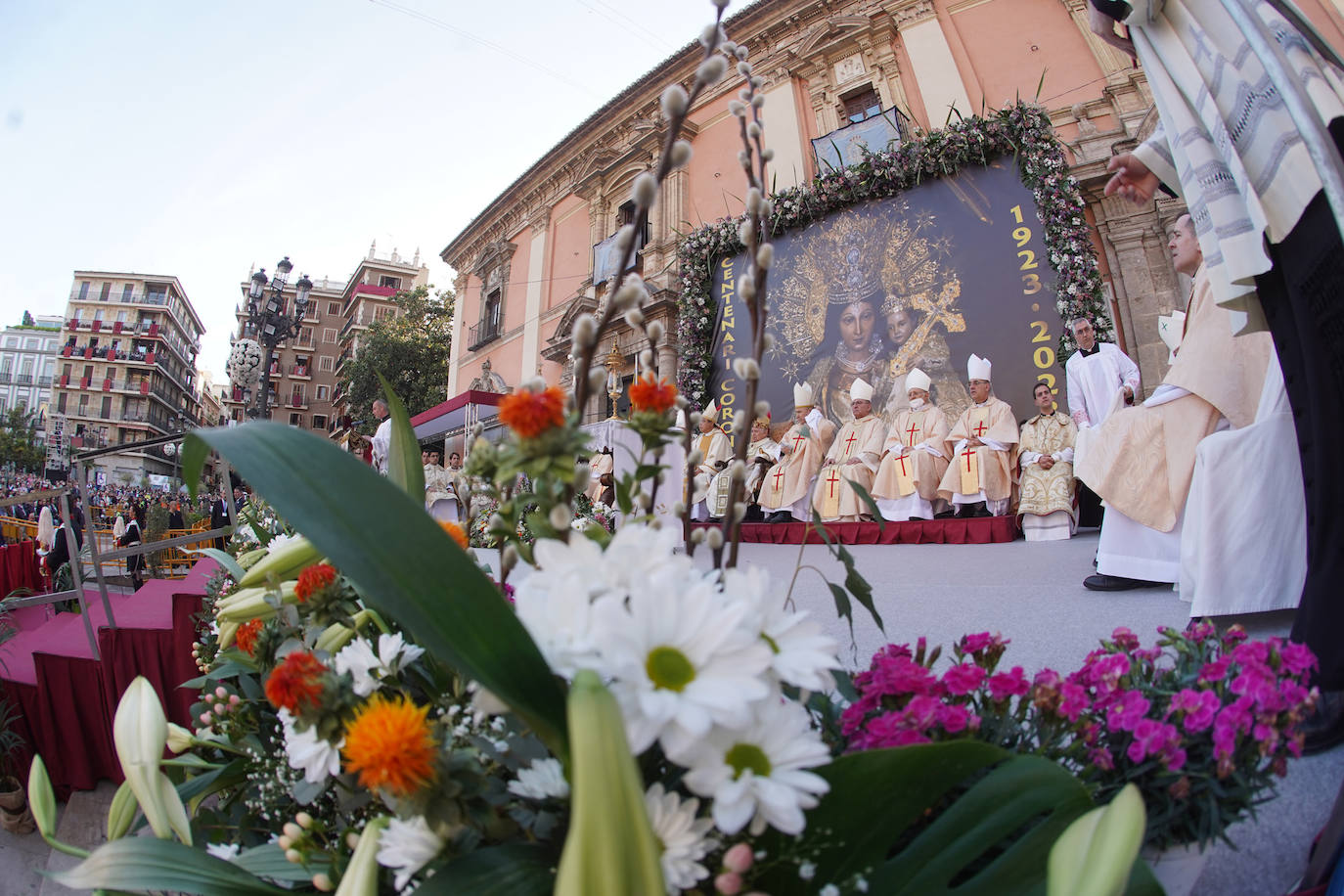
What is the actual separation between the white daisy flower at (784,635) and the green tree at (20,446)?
52.8 metres

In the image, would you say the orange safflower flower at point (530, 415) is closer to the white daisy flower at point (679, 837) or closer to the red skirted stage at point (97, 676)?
the white daisy flower at point (679, 837)

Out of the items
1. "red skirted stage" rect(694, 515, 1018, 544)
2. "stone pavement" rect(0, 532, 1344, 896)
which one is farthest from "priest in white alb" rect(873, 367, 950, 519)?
"stone pavement" rect(0, 532, 1344, 896)

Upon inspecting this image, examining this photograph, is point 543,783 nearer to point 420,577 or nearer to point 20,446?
point 420,577

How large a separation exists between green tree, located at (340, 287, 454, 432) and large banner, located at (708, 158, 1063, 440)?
16862 millimetres

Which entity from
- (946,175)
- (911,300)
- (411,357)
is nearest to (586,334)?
(911,300)

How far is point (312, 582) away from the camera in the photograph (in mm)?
715

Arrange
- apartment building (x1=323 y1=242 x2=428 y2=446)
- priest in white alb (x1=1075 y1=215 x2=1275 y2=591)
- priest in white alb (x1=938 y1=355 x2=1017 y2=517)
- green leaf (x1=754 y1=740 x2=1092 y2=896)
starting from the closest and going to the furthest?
green leaf (x1=754 y1=740 x2=1092 y2=896) → priest in white alb (x1=1075 y1=215 x2=1275 y2=591) → priest in white alb (x1=938 y1=355 x2=1017 y2=517) → apartment building (x1=323 y1=242 x2=428 y2=446)

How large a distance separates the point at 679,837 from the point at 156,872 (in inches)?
16.9

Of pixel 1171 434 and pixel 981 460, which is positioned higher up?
pixel 981 460

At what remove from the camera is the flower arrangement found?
645mm

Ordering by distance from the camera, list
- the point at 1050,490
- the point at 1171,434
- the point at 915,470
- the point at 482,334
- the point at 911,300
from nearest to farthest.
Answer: the point at 1171,434, the point at 1050,490, the point at 915,470, the point at 911,300, the point at 482,334

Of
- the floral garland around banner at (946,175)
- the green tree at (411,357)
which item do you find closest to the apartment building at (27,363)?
the green tree at (411,357)

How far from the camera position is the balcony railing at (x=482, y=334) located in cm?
1873

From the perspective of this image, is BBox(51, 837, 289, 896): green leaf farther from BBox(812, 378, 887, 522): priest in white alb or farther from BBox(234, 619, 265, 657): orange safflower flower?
BBox(812, 378, 887, 522): priest in white alb
